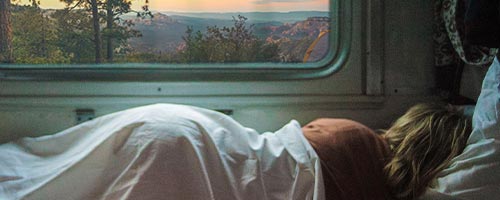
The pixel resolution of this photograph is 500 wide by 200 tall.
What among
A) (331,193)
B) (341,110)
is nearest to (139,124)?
(331,193)

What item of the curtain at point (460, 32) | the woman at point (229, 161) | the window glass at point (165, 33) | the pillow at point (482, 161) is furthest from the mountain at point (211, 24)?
the pillow at point (482, 161)

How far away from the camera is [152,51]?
2088mm

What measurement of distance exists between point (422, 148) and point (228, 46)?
2.74ft

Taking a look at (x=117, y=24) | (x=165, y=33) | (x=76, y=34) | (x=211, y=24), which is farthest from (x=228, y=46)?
(x=76, y=34)

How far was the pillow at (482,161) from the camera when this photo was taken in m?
1.41

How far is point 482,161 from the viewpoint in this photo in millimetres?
1428

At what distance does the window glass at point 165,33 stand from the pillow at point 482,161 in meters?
0.71

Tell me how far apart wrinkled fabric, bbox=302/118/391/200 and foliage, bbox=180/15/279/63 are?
1.83 ft

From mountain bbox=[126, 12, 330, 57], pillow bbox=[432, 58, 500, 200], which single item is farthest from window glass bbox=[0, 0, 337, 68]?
pillow bbox=[432, 58, 500, 200]

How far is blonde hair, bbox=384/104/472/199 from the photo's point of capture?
1.51 m

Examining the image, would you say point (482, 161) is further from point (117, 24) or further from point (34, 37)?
point (34, 37)

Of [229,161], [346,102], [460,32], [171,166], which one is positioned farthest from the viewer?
[346,102]

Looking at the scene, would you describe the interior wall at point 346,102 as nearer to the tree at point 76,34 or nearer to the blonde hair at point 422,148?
the tree at point 76,34

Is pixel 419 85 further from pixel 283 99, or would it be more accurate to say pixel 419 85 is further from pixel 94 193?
pixel 94 193
